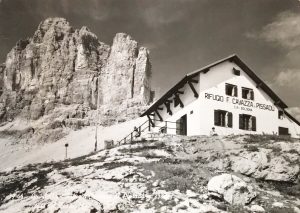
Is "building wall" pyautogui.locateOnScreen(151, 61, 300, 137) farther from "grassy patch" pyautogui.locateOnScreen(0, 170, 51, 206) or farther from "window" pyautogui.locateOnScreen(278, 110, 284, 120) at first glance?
"grassy patch" pyautogui.locateOnScreen(0, 170, 51, 206)

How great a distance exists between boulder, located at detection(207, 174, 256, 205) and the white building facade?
1351 cm

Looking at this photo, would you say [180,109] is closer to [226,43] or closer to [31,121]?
[226,43]

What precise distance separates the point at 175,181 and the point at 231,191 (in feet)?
9.50

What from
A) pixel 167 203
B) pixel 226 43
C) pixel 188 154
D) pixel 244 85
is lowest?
pixel 167 203

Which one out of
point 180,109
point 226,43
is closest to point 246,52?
point 226,43

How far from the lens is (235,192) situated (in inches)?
697

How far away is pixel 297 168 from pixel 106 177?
9.54 metres

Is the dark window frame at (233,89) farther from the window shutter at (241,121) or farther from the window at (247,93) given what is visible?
the window shutter at (241,121)

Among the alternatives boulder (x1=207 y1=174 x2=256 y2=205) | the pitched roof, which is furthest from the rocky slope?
the pitched roof

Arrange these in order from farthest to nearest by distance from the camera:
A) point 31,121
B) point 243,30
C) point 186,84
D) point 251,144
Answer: point 31,121 < point 186,84 < point 243,30 < point 251,144

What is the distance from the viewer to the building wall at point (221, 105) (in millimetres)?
32250

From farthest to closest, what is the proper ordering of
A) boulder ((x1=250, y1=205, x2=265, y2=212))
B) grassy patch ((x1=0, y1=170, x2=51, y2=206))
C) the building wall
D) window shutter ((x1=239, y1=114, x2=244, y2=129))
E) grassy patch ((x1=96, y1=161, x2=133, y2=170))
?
window shutter ((x1=239, y1=114, x2=244, y2=129)) → the building wall → grassy patch ((x1=96, y1=161, x2=133, y2=170)) → grassy patch ((x1=0, y1=170, x2=51, y2=206)) → boulder ((x1=250, y1=205, x2=265, y2=212))

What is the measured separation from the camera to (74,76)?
13762cm

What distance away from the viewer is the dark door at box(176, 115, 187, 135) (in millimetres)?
34094
